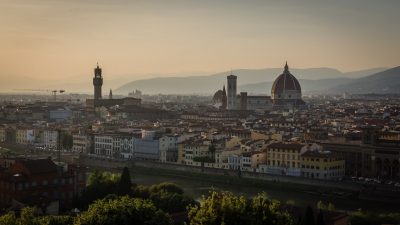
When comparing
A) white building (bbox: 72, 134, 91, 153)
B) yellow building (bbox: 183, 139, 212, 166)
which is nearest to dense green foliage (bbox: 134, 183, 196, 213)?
yellow building (bbox: 183, 139, 212, 166)

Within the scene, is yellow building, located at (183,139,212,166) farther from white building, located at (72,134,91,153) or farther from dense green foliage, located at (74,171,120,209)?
dense green foliage, located at (74,171,120,209)

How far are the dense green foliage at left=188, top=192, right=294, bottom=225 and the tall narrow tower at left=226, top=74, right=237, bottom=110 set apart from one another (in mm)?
70780

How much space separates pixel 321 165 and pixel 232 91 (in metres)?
53.1

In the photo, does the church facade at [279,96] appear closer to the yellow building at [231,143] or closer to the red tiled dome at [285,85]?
the red tiled dome at [285,85]

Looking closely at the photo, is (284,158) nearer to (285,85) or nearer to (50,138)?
(50,138)

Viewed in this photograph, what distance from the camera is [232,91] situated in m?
86.8

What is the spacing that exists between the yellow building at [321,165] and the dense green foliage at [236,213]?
19055 mm

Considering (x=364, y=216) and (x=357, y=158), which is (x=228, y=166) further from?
(x=364, y=216)

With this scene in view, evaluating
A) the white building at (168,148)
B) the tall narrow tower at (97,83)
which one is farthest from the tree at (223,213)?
the tall narrow tower at (97,83)

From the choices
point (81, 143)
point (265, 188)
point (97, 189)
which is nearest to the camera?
point (97, 189)

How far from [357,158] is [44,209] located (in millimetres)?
19097

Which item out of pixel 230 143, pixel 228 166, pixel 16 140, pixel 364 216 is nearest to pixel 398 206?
pixel 364 216

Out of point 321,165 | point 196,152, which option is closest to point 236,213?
point 321,165

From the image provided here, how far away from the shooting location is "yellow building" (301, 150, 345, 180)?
3394 cm
